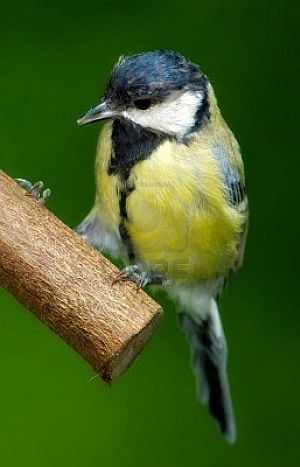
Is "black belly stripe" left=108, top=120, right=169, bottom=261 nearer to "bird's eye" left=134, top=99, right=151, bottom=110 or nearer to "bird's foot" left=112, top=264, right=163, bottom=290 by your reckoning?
"bird's eye" left=134, top=99, right=151, bottom=110

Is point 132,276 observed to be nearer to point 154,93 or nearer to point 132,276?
point 132,276

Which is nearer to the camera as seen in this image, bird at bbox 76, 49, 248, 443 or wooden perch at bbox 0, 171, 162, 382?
wooden perch at bbox 0, 171, 162, 382

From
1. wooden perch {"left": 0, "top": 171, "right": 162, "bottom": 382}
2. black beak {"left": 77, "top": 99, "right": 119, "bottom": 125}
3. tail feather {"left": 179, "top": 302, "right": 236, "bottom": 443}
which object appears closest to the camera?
wooden perch {"left": 0, "top": 171, "right": 162, "bottom": 382}

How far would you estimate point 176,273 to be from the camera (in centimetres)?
176

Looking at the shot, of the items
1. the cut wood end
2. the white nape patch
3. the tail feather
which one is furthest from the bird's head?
the tail feather

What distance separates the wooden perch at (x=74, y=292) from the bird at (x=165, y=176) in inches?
4.7

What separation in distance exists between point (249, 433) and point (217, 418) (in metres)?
0.09

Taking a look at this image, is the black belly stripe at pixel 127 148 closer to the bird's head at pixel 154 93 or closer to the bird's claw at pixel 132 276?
the bird's head at pixel 154 93

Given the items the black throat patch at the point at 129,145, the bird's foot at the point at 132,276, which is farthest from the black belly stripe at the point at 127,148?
the bird's foot at the point at 132,276

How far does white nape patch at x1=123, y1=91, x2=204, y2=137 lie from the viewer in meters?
1.55

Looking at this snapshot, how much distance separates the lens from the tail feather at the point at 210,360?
1985 millimetres

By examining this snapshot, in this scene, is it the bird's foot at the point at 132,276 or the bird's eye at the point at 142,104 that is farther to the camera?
the bird's eye at the point at 142,104

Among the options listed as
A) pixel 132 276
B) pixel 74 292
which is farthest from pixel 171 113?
pixel 74 292

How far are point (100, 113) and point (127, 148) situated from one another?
Result: 89mm
